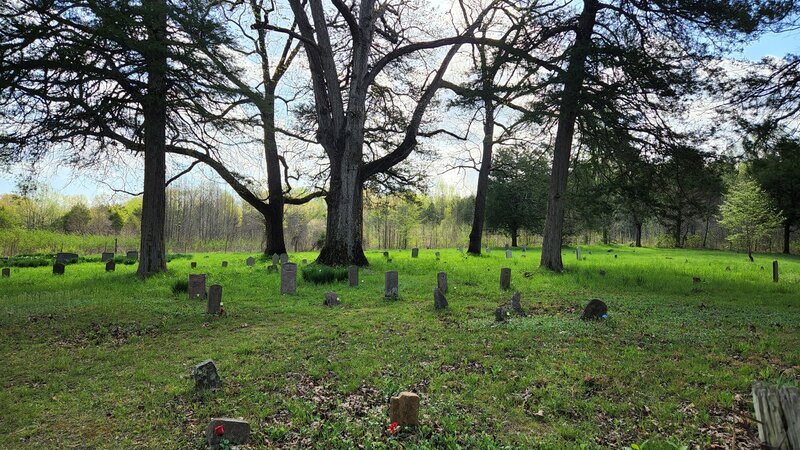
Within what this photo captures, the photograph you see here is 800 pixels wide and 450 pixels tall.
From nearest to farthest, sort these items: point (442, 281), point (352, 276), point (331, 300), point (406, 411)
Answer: point (406, 411) < point (331, 300) < point (442, 281) < point (352, 276)

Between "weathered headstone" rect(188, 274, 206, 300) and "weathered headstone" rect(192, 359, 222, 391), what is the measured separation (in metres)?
5.83

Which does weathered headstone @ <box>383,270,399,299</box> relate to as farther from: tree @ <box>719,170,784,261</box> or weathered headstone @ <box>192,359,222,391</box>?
tree @ <box>719,170,784,261</box>

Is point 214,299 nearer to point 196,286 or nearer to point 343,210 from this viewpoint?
point 196,286

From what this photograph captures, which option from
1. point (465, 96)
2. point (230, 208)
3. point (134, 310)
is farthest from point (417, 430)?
point (230, 208)

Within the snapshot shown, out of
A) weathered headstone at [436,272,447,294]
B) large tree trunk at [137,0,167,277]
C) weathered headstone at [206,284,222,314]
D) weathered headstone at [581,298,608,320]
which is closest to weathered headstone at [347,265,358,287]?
weathered headstone at [436,272,447,294]

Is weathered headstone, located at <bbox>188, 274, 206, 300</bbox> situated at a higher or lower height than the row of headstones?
higher

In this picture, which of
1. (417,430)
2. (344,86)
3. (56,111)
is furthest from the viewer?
(344,86)

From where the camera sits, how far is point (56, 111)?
35.1 ft

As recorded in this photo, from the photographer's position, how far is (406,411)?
3645mm

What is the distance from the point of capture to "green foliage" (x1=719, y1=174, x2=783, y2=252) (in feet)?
113

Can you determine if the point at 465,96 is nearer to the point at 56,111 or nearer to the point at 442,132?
the point at 442,132

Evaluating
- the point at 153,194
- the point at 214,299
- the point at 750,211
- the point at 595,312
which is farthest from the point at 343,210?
the point at 750,211

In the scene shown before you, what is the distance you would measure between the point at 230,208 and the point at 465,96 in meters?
48.2

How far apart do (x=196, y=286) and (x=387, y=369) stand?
6.68 meters
